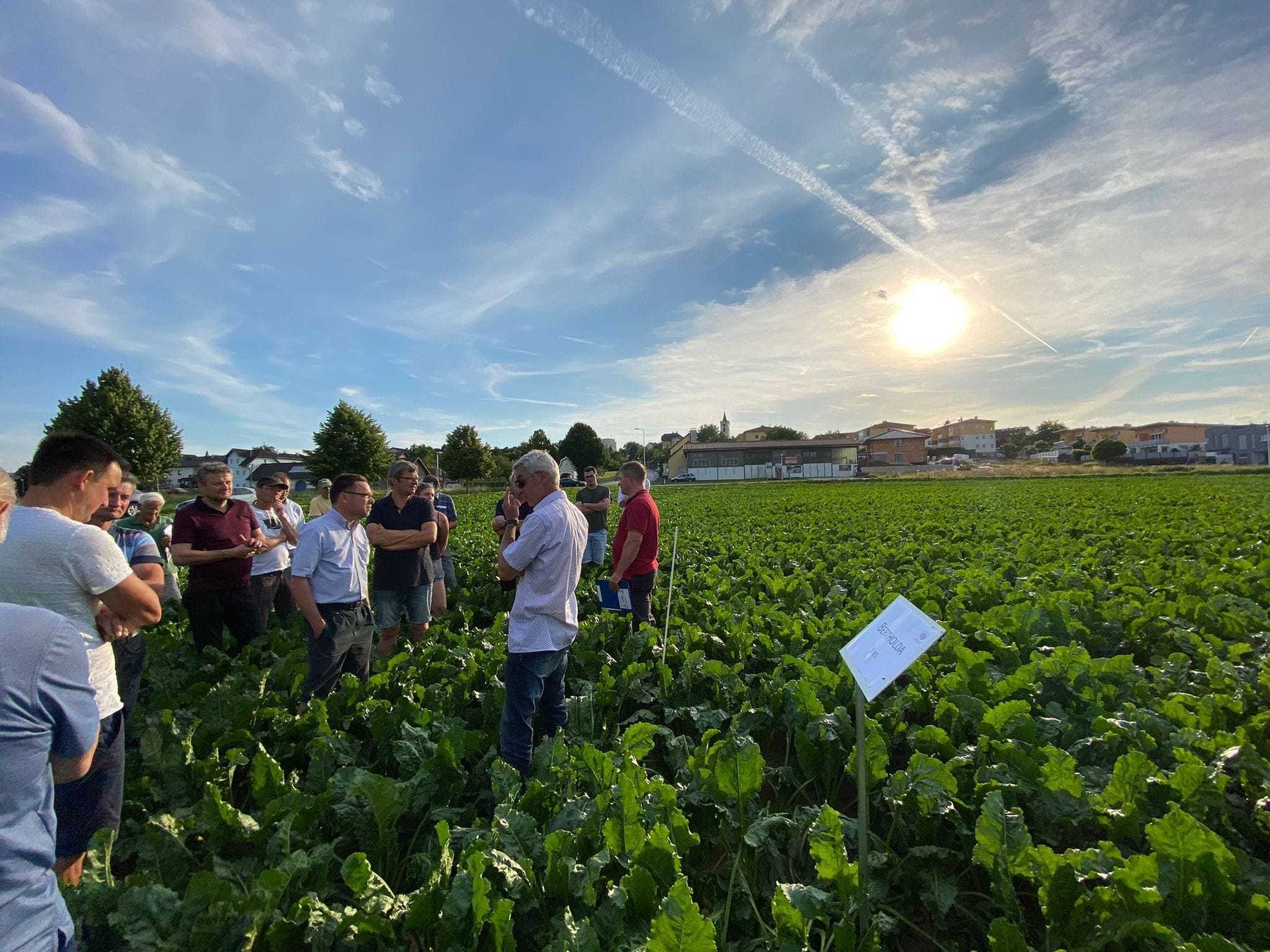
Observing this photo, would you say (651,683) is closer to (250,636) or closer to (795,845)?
(795,845)

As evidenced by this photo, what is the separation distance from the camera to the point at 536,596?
350cm

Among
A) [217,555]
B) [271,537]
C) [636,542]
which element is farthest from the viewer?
[271,537]

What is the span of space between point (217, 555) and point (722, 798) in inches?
181

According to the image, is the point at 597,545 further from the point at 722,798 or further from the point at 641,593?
the point at 722,798

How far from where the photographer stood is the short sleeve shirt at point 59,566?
2.29 m

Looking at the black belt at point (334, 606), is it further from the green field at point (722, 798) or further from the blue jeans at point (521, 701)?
the blue jeans at point (521, 701)

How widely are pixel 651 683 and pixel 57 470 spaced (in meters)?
4.08

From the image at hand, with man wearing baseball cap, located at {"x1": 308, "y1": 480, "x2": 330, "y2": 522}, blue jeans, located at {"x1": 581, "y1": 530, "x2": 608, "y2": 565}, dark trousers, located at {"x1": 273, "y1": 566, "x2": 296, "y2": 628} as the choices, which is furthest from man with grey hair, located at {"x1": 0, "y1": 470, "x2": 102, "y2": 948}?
blue jeans, located at {"x1": 581, "y1": 530, "x2": 608, "y2": 565}

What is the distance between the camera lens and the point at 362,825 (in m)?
2.97

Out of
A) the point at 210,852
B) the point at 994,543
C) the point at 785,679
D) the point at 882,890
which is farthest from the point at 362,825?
the point at 994,543

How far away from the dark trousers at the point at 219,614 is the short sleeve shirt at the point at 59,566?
3238 millimetres

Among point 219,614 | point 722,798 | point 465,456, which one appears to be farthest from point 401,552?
point 465,456

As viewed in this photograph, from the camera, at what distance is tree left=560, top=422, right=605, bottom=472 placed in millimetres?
72938

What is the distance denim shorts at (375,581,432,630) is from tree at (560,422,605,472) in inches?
2597
